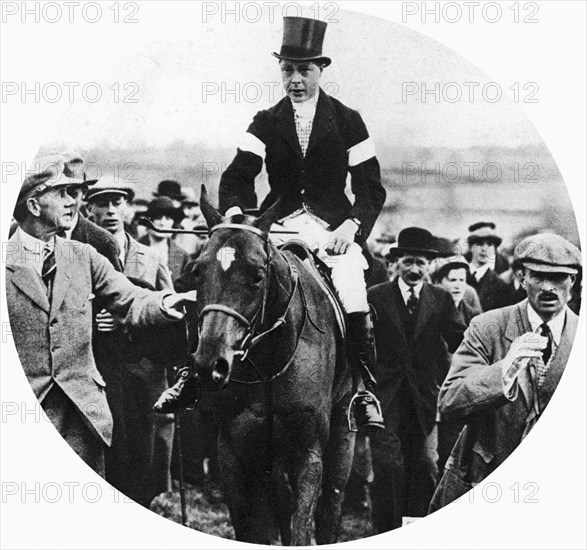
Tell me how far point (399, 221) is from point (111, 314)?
8.12 feet

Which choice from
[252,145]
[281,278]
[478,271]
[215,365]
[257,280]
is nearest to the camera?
[215,365]

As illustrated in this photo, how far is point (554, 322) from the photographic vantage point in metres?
7.90

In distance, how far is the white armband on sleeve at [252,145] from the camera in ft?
25.3

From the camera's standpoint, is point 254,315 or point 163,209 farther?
point 163,209

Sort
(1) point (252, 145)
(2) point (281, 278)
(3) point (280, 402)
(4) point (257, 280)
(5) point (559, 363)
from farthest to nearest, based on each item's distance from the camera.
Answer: (5) point (559, 363), (1) point (252, 145), (3) point (280, 402), (2) point (281, 278), (4) point (257, 280)

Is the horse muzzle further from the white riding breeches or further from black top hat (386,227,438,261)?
black top hat (386,227,438,261)

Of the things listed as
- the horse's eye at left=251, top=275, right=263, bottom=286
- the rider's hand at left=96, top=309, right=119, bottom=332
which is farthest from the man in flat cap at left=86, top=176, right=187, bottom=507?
the horse's eye at left=251, top=275, right=263, bottom=286

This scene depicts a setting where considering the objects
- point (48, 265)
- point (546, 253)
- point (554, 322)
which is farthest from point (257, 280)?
point (554, 322)

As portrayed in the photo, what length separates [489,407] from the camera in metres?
7.88

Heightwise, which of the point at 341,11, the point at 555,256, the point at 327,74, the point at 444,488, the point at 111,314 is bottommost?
the point at 444,488

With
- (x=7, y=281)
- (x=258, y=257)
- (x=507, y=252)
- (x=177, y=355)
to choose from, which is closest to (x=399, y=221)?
(x=507, y=252)

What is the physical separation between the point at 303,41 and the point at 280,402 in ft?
9.55

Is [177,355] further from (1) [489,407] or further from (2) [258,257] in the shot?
(1) [489,407]

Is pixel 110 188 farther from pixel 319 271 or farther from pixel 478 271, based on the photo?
pixel 478 271
